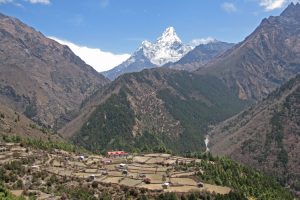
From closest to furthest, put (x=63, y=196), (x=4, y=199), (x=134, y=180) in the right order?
(x=4, y=199), (x=63, y=196), (x=134, y=180)

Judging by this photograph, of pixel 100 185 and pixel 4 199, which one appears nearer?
pixel 4 199

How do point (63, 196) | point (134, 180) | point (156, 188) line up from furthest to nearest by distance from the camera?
1. point (134, 180)
2. point (156, 188)
3. point (63, 196)

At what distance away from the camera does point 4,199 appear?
348 ft

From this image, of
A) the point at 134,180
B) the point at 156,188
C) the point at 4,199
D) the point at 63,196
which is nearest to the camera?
the point at 4,199

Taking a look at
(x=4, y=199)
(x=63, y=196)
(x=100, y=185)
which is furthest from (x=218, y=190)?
(x=4, y=199)

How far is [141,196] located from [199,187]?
29060 millimetres

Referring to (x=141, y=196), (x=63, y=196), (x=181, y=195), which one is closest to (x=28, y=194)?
(x=63, y=196)

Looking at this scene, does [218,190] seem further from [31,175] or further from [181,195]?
[31,175]

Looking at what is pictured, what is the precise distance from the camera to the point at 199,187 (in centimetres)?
19438

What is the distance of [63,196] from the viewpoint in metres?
172

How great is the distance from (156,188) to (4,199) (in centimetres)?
8799

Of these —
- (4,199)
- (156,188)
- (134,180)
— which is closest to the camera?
(4,199)

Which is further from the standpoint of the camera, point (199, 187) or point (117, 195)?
point (199, 187)

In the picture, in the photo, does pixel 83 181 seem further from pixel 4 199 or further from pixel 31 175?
pixel 4 199
